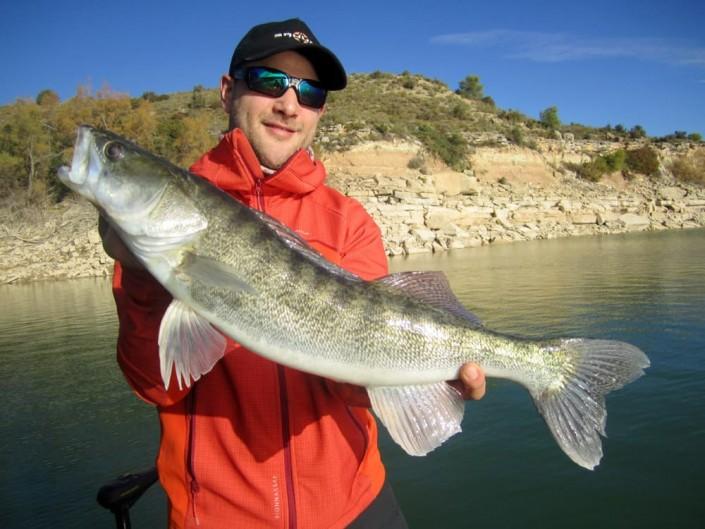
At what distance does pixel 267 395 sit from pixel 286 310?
46 centimetres

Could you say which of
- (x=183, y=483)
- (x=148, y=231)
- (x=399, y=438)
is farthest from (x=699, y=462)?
(x=148, y=231)

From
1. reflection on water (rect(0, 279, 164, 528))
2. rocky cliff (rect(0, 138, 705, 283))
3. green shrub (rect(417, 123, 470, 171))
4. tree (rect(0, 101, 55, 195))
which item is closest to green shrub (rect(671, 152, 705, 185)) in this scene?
rocky cliff (rect(0, 138, 705, 283))

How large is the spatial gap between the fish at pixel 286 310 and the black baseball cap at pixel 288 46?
2.96 feet

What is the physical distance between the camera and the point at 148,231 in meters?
2.53

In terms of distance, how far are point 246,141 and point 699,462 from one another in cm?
615

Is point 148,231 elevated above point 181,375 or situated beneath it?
elevated above

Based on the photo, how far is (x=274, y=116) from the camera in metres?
3.14

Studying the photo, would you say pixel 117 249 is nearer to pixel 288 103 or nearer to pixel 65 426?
pixel 288 103

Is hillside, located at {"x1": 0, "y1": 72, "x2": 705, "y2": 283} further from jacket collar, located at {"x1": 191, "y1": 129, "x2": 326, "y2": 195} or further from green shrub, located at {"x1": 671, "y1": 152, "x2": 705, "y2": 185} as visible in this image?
jacket collar, located at {"x1": 191, "y1": 129, "x2": 326, "y2": 195}

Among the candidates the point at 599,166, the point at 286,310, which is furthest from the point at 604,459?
the point at 599,166

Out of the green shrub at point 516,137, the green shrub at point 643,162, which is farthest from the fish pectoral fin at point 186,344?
the green shrub at point 643,162

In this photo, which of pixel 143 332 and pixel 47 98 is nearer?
pixel 143 332

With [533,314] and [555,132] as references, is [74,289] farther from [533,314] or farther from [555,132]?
[555,132]

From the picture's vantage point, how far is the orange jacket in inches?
101
